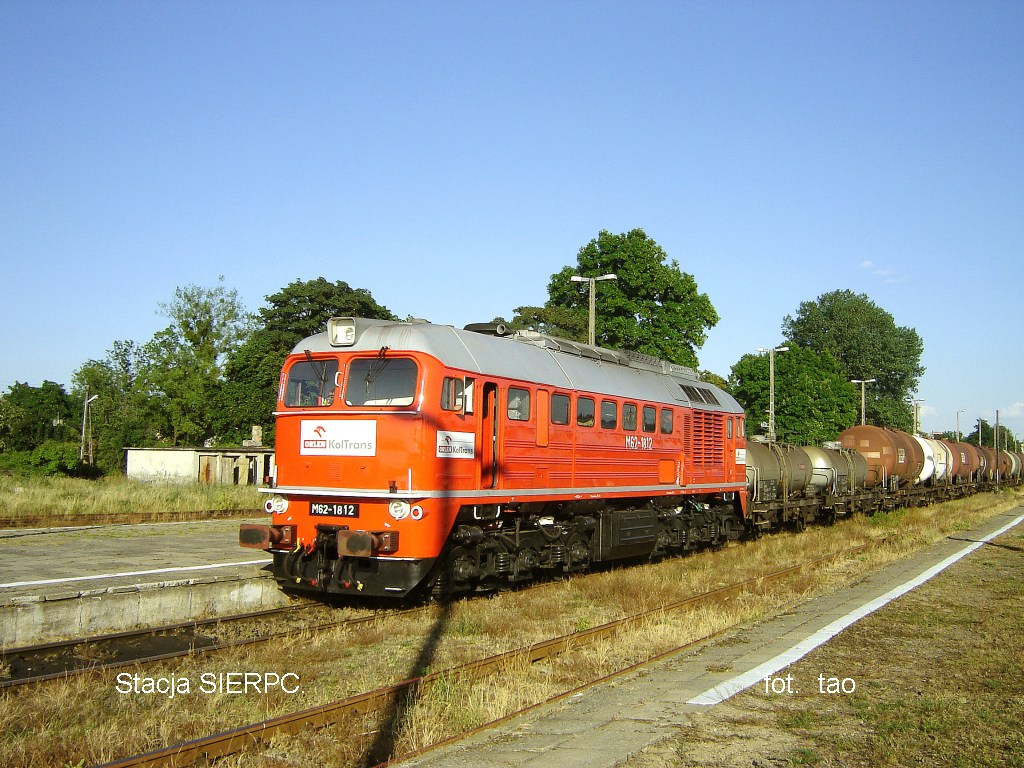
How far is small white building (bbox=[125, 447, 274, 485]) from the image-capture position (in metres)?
46.2

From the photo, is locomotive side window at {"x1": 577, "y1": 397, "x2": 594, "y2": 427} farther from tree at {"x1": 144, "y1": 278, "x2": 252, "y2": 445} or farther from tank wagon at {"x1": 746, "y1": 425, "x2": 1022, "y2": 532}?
tree at {"x1": 144, "y1": 278, "x2": 252, "y2": 445}

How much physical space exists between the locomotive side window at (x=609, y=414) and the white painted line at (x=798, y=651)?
203 inches

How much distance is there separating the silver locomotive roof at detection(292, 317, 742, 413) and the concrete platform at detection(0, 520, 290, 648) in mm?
3749

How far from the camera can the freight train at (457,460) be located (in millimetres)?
11938

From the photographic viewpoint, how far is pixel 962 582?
1620cm

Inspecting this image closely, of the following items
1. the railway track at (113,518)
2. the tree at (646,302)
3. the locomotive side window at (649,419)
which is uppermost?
the tree at (646,302)

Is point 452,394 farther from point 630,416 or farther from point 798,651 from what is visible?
point 630,416

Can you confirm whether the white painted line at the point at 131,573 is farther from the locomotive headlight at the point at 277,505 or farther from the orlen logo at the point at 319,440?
the orlen logo at the point at 319,440

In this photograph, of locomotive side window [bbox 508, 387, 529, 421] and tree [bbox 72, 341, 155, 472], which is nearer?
locomotive side window [bbox 508, 387, 529, 421]

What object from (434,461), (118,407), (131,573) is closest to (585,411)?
(434,461)

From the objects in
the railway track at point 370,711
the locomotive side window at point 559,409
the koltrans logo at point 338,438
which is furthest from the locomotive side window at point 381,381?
the railway track at point 370,711

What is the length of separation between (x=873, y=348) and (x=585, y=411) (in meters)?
88.8

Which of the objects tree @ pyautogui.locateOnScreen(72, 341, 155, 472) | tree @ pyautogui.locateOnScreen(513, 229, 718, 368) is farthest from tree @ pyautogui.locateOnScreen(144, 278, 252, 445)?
tree @ pyautogui.locateOnScreen(513, 229, 718, 368)

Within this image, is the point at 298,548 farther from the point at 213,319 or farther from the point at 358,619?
the point at 213,319
